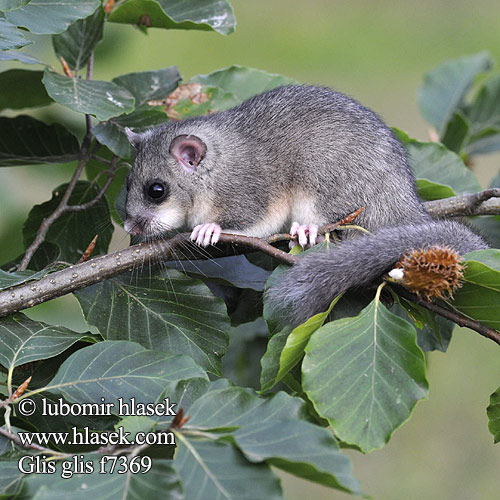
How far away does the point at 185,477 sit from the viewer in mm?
965

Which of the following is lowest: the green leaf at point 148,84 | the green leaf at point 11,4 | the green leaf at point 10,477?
the green leaf at point 10,477

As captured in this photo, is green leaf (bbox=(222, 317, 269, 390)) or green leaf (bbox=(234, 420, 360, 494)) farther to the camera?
green leaf (bbox=(222, 317, 269, 390))

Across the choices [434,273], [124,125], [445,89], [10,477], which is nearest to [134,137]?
[124,125]

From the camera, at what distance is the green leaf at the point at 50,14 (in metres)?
1.56

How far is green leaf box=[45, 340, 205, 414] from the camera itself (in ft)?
4.04

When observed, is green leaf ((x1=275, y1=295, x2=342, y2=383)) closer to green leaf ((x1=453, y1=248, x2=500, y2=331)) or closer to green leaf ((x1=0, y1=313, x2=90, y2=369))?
green leaf ((x1=453, y1=248, x2=500, y2=331))

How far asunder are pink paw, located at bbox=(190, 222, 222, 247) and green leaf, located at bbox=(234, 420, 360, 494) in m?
0.68

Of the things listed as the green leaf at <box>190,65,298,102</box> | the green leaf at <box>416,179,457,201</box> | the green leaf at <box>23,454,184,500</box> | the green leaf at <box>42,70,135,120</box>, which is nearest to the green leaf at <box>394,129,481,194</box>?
the green leaf at <box>416,179,457,201</box>

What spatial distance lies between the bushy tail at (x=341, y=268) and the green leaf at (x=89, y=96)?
1.80 ft

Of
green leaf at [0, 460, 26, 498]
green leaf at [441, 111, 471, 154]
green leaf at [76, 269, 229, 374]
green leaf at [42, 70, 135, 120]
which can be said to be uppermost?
green leaf at [42, 70, 135, 120]

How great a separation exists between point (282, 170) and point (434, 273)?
894mm

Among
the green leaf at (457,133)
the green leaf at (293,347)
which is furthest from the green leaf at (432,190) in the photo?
the green leaf at (293,347)

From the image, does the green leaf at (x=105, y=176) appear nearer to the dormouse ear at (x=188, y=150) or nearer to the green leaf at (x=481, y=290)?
the dormouse ear at (x=188, y=150)

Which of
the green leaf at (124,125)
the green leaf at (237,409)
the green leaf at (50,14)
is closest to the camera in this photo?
the green leaf at (237,409)
